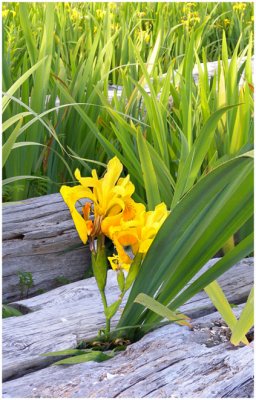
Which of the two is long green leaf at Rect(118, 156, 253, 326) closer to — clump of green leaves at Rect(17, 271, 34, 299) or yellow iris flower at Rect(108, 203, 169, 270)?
yellow iris flower at Rect(108, 203, 169, 270)

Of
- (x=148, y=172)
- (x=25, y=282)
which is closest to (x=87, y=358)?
(x=148, y=172)

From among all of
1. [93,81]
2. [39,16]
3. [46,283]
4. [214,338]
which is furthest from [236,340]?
[39,16]

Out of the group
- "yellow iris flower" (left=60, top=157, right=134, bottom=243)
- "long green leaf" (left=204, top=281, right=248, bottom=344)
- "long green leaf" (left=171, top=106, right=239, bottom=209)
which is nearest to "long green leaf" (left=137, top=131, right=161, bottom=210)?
"long green leaf" (left=171, top=106, right=239, bottom=209)

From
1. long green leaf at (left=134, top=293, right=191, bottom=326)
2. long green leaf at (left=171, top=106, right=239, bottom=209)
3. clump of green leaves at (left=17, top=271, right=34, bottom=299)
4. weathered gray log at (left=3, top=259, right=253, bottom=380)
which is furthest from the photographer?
clump of green leaves at (left=17, top=271, right=34, bottom=299)

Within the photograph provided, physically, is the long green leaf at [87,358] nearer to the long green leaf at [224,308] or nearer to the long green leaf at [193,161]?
the long green leaf at [224,308]

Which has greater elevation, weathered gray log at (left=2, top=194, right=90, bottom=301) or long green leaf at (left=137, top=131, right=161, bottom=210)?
long green leaf at (left=137, top=131, right=161, bottom=210)

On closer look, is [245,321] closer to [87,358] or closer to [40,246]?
[87,358]

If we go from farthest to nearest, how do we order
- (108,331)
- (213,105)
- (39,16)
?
(39,16) → (213,105) → (108,331)

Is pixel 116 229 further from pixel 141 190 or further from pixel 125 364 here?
pixel 141 190
